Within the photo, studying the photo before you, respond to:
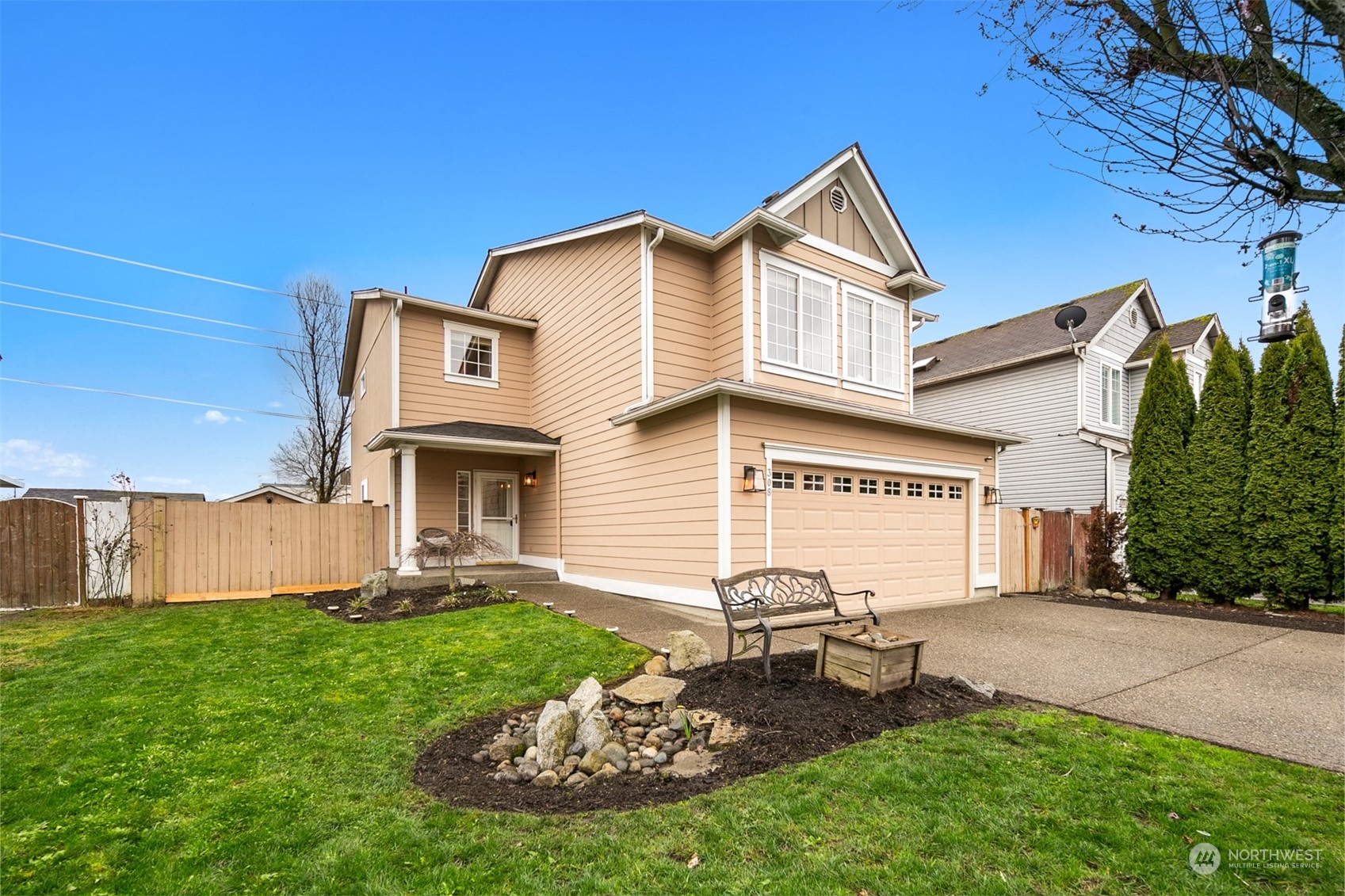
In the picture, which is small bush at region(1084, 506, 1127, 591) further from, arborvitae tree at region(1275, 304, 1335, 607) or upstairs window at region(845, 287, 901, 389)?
upstairs window at region(845, 287, 901, 389)

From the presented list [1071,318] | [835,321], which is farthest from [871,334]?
[1071,318]

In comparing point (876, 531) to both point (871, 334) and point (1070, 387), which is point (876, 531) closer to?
point (871, 334)

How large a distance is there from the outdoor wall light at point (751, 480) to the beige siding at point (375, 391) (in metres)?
8.17

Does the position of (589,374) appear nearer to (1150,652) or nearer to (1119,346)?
(1150,652)

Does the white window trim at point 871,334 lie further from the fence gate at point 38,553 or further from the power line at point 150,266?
the power line at point 150,266

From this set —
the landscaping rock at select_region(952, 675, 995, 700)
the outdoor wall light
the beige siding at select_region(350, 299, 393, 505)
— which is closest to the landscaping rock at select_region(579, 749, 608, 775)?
the landscaping rock at select_region(952, 675, 995, 700)

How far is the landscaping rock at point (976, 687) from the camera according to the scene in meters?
4.84

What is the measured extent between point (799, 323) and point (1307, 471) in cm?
969

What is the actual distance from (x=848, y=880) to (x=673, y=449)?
6628 millimetres

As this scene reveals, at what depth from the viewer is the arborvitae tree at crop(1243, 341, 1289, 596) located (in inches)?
430

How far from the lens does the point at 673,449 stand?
8.80 meters

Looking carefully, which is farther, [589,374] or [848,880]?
[589,374]

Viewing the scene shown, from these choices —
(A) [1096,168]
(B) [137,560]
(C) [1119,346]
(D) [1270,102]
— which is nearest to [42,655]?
(B) [137,560]

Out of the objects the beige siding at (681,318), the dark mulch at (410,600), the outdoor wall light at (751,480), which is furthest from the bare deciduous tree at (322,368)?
the outdoor wall light at (751,480)
